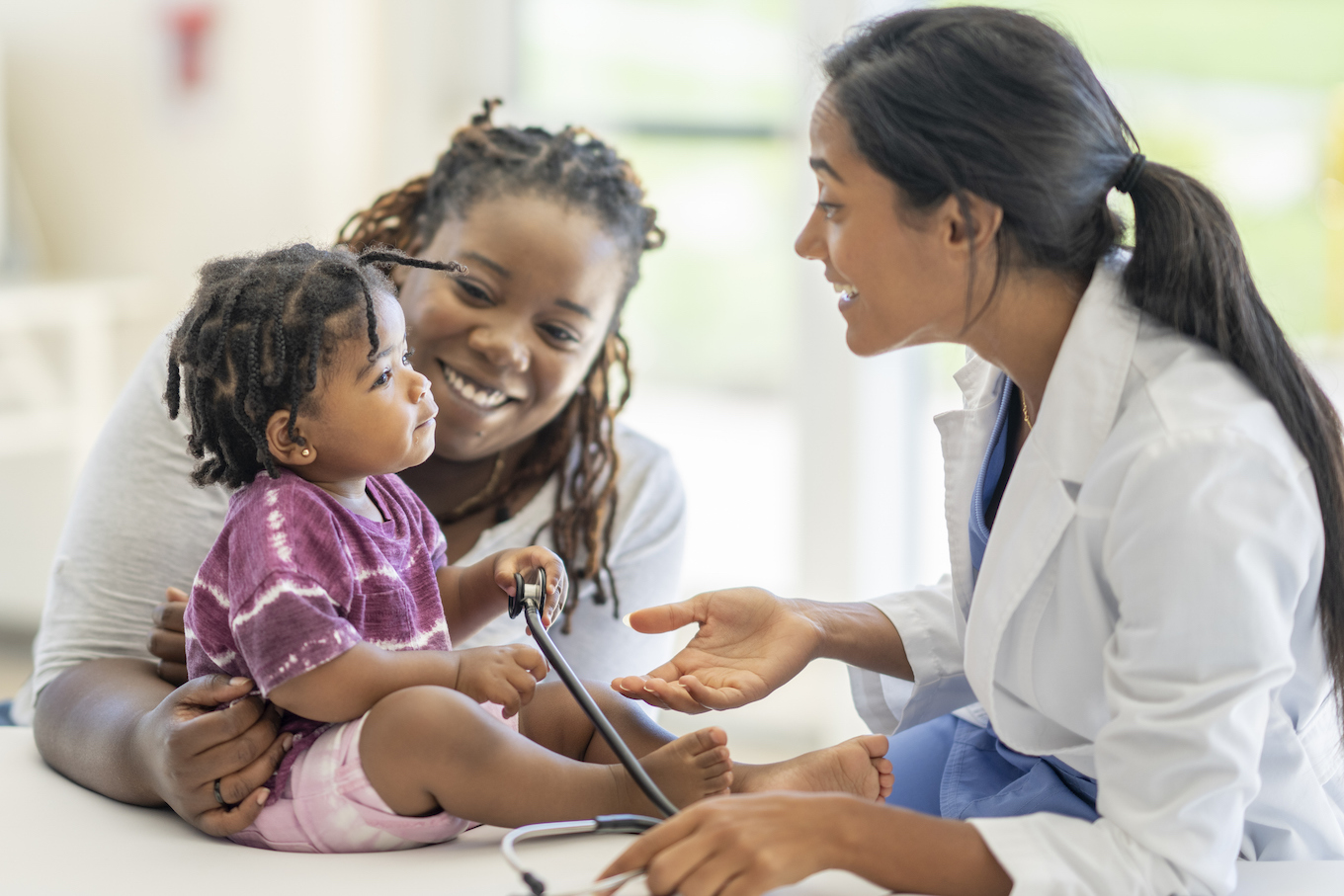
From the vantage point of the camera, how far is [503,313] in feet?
4.74

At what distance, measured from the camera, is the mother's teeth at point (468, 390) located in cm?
143

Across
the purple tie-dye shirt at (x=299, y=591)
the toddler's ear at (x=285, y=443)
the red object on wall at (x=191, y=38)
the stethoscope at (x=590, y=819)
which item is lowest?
the stethoscope at (x=590, y=819)

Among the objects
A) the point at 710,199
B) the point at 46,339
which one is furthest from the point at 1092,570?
the point at 46,339

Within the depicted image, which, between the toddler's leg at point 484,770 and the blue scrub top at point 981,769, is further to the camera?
the blue scrub top at point 981,769

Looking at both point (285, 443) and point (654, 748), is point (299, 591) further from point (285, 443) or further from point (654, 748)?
point (654, 748)

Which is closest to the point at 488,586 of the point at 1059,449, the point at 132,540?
the point at 132,540

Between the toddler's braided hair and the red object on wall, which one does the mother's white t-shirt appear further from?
the red object on wall

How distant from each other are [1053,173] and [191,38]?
2.49m

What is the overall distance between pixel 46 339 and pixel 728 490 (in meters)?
1.63

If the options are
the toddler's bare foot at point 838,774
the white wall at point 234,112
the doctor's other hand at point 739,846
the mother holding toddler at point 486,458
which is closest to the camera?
the doctor's other hand at point 739,846

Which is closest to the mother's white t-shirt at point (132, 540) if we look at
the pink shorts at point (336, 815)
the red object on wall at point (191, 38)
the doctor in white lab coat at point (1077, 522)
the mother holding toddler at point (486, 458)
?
the mother holding toddler at point (486, 458)

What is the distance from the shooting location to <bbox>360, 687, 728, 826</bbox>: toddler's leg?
38.2 inches

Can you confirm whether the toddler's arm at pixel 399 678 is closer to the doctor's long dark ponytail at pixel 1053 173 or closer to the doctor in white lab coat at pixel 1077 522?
the doctor in white lab coat at pixel 1077 522

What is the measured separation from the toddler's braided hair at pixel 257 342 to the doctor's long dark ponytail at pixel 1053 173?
46 centimetres
